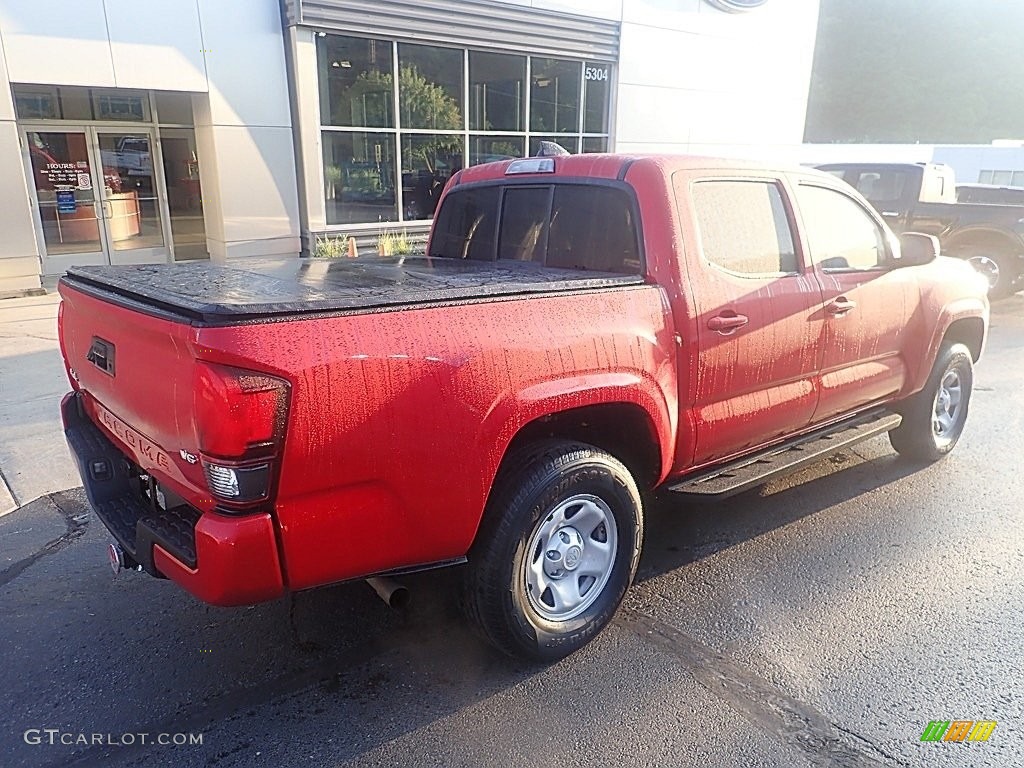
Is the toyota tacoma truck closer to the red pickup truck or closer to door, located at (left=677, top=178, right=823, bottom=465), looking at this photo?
the red pickup truck

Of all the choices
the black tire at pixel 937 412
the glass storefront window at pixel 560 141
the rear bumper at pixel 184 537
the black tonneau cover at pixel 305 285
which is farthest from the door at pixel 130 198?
the black tire at pixel 937 412

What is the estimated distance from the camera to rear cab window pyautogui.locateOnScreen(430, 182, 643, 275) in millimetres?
3520

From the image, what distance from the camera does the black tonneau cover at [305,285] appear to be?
237 centimetres

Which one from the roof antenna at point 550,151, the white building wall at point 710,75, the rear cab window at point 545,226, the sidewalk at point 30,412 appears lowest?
the sidewalk at point 30,412

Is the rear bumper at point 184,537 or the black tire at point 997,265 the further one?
the black tire at point 997,265

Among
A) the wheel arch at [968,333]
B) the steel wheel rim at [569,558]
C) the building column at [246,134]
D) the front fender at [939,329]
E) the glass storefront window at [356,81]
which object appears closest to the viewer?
the steel wheel rim at [569,558]

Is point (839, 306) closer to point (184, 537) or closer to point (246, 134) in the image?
point (184, 537)

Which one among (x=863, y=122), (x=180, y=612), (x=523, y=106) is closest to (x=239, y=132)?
(x=523, y=106)

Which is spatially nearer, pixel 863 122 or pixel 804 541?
pixel 804 541

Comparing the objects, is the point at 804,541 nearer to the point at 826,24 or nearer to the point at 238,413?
the point at 238,413

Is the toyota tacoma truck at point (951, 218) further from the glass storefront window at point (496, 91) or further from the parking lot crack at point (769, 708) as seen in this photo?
the parking lot crack at point (769, 708)

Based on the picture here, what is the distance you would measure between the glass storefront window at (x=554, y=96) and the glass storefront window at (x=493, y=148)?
457 millimetres

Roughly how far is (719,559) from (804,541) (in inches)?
21.2

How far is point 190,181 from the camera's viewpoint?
12953mm
